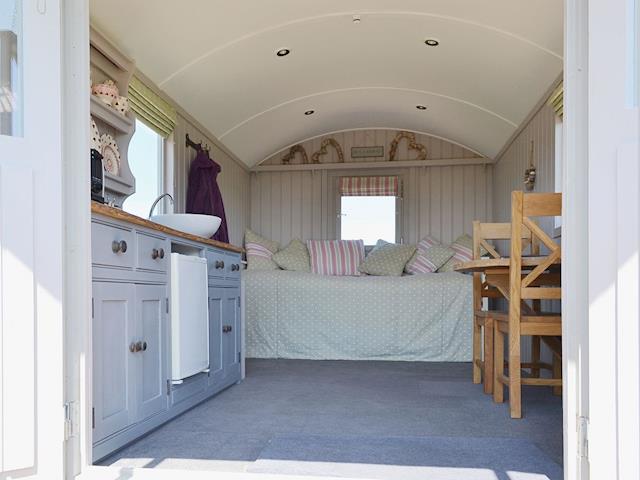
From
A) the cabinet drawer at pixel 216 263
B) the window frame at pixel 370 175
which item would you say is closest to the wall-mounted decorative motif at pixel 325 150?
the window frame at pixel 370 175

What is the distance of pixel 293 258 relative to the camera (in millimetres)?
5680

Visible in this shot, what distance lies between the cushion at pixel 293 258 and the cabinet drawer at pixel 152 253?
315 centimetres

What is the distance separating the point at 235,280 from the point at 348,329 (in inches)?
63.3

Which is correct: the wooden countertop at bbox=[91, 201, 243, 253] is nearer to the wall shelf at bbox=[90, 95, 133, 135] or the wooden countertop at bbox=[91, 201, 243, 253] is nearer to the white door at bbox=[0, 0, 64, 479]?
the white door at bbox=[0, 0, 64, 479]

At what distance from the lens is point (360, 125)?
19.9ft

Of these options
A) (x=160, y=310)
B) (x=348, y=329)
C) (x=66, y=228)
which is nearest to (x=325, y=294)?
(x=348, y=329)

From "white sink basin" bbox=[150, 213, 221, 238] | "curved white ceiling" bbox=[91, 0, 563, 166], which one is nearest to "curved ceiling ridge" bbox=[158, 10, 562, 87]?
"curved white ceiling" bbox=[91, 0, 563, 166]

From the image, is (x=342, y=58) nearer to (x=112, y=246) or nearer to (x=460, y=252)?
(x=460, y=252)

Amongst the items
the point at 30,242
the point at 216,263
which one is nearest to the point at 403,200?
the point at 216,263

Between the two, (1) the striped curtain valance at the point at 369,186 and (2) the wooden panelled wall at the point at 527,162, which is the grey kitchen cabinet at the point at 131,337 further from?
(1) the striped curtain valance at the point at 369,186

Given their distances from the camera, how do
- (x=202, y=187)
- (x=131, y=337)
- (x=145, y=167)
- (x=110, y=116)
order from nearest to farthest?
(x=131, y=337)
(x=110, y=116)
(x=145, y=167)
(x=202, y=187)

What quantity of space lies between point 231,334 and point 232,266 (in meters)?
0.42

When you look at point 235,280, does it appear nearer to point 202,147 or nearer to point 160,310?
point 160,310

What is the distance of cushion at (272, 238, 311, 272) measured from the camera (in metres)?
5.60
